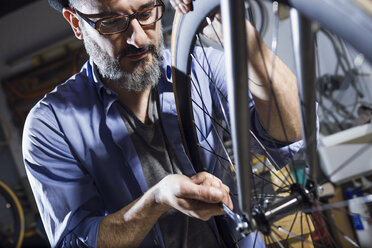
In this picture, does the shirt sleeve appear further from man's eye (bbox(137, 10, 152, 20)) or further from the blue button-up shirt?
man's eye (bbox(137, 10, 152, 20))

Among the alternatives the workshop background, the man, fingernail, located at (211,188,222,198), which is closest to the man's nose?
the man

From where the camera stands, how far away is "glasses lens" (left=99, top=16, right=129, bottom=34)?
498mm

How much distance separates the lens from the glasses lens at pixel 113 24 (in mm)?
498

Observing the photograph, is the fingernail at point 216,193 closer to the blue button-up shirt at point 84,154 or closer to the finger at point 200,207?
the finger at point 200,207

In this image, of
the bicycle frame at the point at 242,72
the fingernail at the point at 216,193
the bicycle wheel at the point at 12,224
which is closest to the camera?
the bicycle frame at the point at 242,72

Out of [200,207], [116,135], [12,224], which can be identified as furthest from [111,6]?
[12,224]

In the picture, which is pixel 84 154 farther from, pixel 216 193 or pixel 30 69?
pixel 30 69

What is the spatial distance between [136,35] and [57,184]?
0.81 ft

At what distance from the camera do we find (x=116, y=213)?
533mm

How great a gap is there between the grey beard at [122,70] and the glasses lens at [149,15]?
0.14 feet

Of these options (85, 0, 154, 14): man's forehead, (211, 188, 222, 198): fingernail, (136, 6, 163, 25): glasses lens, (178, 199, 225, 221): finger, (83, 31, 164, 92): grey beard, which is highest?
(85, 0, 154, 14): man's forehead

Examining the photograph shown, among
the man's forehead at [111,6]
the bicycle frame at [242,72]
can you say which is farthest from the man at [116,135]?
the bicycle frame at [242,72]

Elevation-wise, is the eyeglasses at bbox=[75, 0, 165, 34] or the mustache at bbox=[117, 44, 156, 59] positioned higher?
the eyeglasses at bbox=[75, 0, 165, 34]

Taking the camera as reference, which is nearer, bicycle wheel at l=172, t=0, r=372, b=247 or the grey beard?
bicycle wheel at l=172, t=0, r=372, b=247
